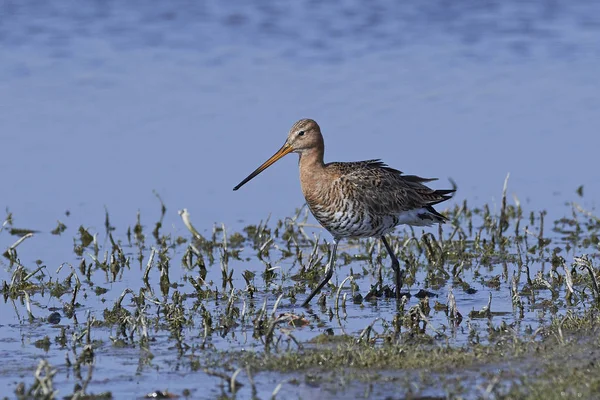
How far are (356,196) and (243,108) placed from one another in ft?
16.6

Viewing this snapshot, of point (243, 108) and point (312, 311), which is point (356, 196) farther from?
point (243, 108)

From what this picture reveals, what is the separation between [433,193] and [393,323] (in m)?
1.80

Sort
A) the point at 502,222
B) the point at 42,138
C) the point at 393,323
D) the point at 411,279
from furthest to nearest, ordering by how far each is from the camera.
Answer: the point at 42,138
the point at 502,222
the point at 411,279
the point at 393,323

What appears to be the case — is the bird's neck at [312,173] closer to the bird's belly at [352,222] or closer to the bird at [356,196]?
the bird at [356,196]

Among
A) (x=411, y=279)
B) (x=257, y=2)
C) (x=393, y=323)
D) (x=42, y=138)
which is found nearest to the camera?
(x=393, y=323)

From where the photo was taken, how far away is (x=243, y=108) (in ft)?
45.7

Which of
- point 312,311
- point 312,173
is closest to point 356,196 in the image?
point 312,173

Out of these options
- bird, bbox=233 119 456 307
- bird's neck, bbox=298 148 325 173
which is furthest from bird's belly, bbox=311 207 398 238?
bird's neck, bbox=298 148 325 173

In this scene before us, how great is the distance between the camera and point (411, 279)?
9.45 metres

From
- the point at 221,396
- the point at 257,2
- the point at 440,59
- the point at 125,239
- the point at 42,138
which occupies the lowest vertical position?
the point at 221,396

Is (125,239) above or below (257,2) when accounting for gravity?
below

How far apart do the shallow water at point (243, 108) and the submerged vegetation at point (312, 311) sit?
0.21 ft

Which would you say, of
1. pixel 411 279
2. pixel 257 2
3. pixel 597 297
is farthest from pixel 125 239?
pixel 257 2

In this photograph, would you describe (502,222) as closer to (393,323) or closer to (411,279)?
(411,279)
